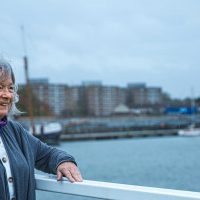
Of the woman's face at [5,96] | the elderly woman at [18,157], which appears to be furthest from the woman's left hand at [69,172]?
the woman's face at [5,96]

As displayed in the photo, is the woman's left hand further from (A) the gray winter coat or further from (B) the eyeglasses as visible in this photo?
(B) the eyeglasses

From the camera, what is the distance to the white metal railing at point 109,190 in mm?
1786

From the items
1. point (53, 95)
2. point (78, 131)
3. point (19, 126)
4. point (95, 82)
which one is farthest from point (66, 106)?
point (19, 126)

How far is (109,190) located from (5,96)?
554 millimetres

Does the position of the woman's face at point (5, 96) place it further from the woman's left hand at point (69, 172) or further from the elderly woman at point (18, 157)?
the woman's left hand at point (69, 172)

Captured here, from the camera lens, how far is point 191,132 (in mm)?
82750

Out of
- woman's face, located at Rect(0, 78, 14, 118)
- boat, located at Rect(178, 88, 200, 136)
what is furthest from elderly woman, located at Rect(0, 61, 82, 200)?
boat, located at Rect(178, 88, 200, 136)

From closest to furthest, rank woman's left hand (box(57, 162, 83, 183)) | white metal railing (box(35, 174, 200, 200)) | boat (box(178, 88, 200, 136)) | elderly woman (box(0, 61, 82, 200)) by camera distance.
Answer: white metal railing (box(35, 174, 200, 200)) < elderly woman (box(0, 61, 82, 200)) < woman's left hand (box(57, 162, 83, 183)) < boat (box(178, 88, 200, 136))

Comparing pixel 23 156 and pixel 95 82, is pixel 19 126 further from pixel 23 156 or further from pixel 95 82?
pixel 95 82

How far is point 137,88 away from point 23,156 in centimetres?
14973

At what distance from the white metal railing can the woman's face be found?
1.19 ft

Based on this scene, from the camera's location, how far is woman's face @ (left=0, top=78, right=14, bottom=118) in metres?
2.06

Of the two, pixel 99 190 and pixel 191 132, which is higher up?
pixel 99 190

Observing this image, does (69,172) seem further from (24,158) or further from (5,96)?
(5,96)
